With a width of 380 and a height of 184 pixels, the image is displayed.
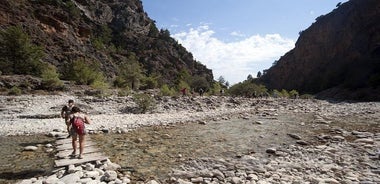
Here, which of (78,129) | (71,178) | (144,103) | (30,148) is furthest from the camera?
(144,103)

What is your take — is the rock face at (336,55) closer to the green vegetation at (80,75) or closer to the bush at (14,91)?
the green vegetation at (80,75)

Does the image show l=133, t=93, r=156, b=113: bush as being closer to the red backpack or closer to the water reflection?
the water reflection

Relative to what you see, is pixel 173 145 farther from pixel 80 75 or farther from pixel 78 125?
pixel 80 75

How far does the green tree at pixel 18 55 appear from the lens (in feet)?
135

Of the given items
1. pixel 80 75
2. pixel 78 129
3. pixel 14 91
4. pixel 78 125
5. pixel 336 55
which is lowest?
pixel 78 129

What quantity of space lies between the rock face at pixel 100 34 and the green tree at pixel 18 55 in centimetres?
835

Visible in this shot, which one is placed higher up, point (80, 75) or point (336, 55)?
point (336, 55)

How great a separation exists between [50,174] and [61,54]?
53429 mm

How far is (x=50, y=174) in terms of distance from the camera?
27.9ft

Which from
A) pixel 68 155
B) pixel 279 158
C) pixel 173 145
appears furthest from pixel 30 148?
pixel 279 158

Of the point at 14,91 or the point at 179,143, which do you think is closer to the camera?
the point at 179,143

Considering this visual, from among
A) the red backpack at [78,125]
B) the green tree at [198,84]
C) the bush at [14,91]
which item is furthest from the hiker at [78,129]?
the green tree at [198,84]

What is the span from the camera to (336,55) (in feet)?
286

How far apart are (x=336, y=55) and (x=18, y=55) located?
259 ft
